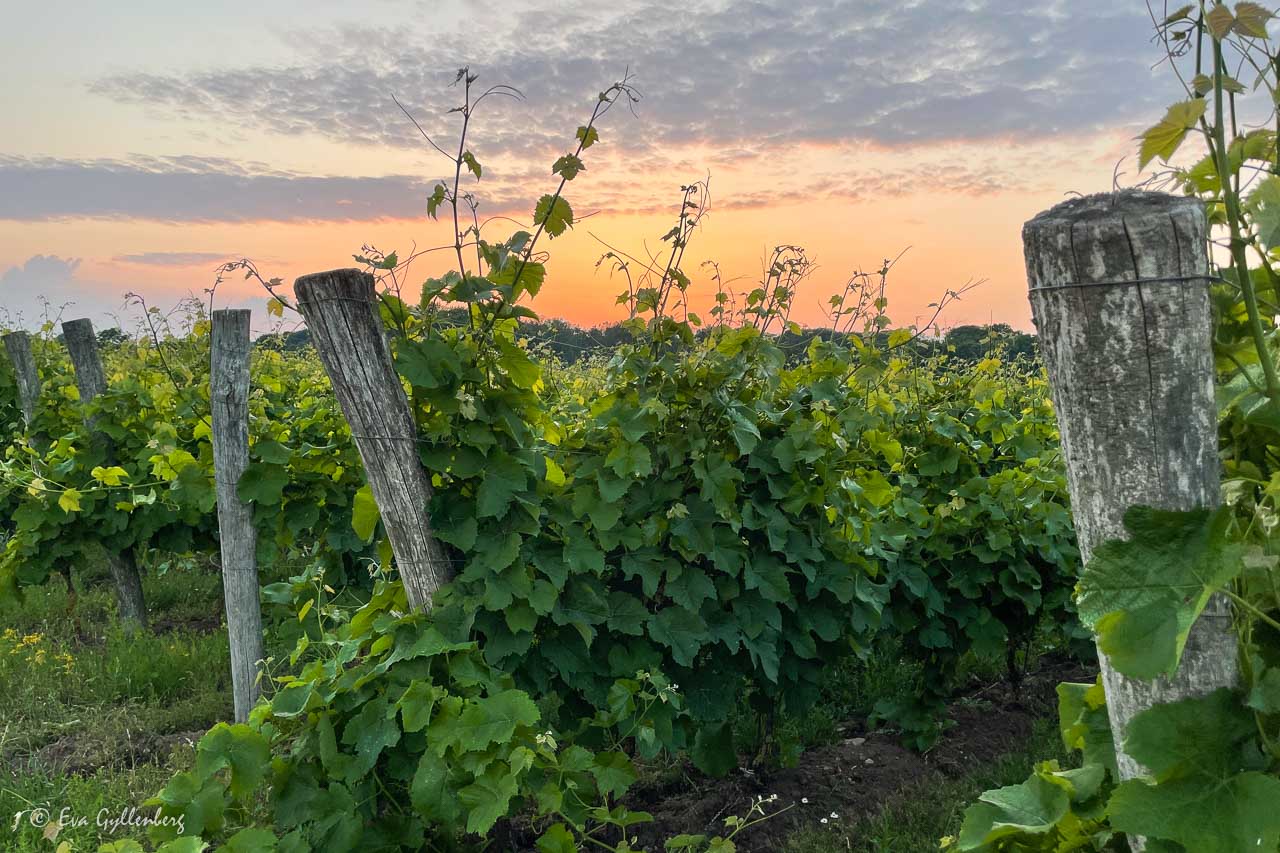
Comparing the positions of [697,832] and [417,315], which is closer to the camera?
[417,315]

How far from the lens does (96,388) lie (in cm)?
689

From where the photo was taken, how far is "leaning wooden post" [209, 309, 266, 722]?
4332 millimetres

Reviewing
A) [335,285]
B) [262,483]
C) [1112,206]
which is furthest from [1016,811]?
[262,483]

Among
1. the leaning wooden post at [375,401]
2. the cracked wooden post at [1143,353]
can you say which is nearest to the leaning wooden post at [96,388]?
the leaning wooden post at [375,401]

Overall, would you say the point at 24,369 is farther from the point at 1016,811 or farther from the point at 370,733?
the point at 1016,811

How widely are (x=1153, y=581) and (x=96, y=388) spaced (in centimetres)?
742

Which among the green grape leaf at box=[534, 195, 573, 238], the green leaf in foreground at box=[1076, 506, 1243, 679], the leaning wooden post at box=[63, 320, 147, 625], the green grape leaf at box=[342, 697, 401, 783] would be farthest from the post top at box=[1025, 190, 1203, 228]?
the leaning wooden post at box=[63, 320, 147, 625]

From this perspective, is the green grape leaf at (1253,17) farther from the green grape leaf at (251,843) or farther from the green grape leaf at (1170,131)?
the green grape leaf at (251,843)

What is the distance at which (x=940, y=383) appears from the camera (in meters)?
5.00

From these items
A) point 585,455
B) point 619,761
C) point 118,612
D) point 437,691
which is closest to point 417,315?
point 585,455

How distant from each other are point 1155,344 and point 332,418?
468 centimetres

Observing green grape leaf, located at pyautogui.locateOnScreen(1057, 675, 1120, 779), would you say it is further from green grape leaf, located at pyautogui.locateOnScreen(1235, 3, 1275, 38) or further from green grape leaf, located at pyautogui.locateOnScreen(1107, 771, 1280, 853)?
green grape leaf, located at pyautogui.locateOnScreen(1235, 3, 1275, 38)

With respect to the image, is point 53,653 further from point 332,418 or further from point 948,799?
point 948,799

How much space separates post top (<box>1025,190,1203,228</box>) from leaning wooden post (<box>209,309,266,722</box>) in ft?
12.6
